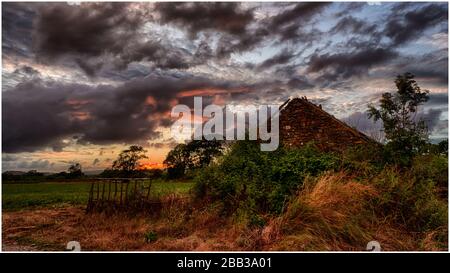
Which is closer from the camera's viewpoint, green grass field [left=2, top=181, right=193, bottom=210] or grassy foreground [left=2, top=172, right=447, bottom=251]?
grassy foreground [left=2, top=172, right=447, bottom=251]

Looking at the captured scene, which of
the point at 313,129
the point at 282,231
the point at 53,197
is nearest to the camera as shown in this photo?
the point at 282,231

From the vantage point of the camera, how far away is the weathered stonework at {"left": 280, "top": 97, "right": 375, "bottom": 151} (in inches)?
591

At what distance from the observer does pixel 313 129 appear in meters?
15.4

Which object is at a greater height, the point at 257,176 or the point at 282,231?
the point at 257,176

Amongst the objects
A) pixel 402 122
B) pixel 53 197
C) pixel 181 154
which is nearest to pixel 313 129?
pixel 402 122

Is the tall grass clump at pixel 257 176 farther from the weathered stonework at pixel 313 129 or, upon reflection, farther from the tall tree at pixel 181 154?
the tall tree at pixel 181 154

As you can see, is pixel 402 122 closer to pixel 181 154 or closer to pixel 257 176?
pixel 257 176

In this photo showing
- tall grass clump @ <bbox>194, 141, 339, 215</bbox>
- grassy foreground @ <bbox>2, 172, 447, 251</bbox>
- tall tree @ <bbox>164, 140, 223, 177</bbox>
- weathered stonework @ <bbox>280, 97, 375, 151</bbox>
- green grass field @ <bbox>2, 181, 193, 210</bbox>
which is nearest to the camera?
grassy foreground @ <bbox>2, 172, 447, 251</bbox>

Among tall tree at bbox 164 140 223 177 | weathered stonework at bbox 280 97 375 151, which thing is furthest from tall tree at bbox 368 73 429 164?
tall tree at bbox 164 140 223 177

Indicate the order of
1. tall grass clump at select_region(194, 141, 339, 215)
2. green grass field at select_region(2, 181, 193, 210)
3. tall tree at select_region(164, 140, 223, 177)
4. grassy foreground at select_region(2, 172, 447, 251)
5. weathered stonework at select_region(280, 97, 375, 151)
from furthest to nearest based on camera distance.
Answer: tall tree at select_region(164, 140, 223, 177), green grass field at select_region(2, 181, 193, 210), weathered stonework at select_region(280, 97, 375, 151), tall grass clump at select_region(194, 141, 339, 215), grassy foreground at select_region(2, 172, 447, 251)

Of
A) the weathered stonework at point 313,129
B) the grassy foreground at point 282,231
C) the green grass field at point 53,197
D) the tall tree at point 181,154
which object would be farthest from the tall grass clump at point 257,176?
the tall tree at point 181,154

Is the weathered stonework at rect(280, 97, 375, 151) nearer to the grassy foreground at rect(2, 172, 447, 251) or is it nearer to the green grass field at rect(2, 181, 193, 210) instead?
the green grass field at rect(2, 181, 193, 210)
